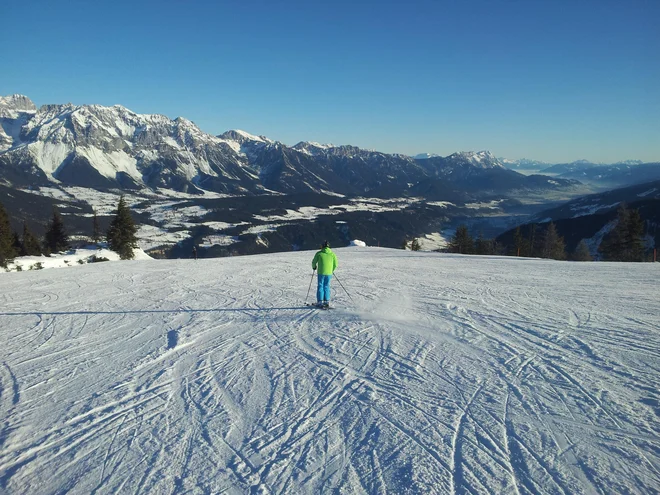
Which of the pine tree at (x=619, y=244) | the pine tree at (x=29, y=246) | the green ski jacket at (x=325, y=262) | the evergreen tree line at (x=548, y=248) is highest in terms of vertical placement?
the green ski jacket at (x=325, y=262)

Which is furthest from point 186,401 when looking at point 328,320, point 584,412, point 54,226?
point 54,226

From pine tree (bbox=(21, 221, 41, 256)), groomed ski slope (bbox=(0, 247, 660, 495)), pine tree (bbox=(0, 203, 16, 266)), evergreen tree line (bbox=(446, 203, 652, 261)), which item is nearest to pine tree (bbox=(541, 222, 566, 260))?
evergreen tree line (bbox=(446, 203, 652, 261))

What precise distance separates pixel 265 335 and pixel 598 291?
12509 mm

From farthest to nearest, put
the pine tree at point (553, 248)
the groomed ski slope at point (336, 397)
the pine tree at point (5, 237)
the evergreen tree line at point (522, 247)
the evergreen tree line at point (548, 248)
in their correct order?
the evergreen tree line at point (522, 247) < the pine tree at point (553, 248) < the evergreen tree line at point (548, 248) < the pine tree at point (5, 237) < the groomed ski slope at point (336, 397)

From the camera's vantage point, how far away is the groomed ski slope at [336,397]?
14.9ft

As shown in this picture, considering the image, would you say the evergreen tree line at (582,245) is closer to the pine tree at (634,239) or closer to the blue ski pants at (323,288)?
the pine tree at (634,239)

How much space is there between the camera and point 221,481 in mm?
4469

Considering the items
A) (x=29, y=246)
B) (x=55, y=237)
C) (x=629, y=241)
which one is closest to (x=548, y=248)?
(x=629, y=241)

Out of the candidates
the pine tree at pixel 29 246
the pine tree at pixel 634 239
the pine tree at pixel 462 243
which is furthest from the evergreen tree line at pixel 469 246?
the pine tree at pixel 29 246

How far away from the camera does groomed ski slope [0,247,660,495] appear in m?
4.55

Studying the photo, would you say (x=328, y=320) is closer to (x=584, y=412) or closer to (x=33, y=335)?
(x=584, y=412)

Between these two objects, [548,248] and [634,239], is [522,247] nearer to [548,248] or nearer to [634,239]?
[548,248]

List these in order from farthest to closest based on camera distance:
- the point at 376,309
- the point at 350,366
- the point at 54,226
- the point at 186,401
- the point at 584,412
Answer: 1. the point at 54,226
2. the point at 376,309
3. the point at 350,366
4. the point at 186,401
5. the point at 584,412

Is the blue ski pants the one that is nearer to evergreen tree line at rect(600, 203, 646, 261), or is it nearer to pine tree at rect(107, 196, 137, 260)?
pine tree at rect(107, 196, 137, 260)
